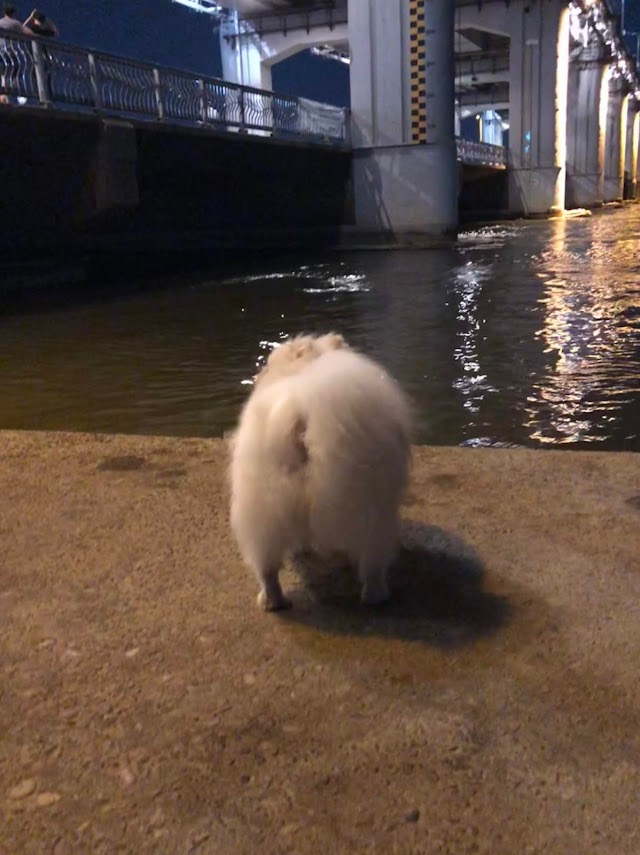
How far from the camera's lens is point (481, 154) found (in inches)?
1405

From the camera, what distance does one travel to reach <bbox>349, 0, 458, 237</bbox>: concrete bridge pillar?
19.8m

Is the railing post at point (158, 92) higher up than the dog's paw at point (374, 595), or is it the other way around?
the railing post at point (158, 92)

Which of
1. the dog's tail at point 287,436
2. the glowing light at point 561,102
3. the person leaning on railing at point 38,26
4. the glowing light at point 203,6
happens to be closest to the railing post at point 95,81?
the person leaning on railing at point 38,26

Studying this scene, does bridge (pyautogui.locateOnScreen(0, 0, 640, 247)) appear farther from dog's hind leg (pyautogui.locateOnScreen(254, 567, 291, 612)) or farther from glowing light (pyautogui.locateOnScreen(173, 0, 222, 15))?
dog's hind leg (pyautogui.locateOnScreen(254, 567, 291, 612))

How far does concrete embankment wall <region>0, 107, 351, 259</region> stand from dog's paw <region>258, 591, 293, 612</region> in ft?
35.7

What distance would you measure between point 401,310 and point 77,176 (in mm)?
7262

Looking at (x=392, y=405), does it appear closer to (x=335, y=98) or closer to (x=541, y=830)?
(x=541, y=830)

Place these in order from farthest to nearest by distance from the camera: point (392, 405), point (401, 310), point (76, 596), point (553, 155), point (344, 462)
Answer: point (553, 155) → point (401, 310) → point (76, 596) → point (392, 405) → point (344, 462)

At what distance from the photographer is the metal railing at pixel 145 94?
11.6 m

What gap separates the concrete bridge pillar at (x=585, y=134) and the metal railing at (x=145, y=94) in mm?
31037

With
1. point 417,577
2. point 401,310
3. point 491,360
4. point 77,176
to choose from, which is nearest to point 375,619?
point 417,577

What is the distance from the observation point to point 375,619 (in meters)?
2.21

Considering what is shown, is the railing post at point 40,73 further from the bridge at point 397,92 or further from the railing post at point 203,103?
the railing post at point 203,103

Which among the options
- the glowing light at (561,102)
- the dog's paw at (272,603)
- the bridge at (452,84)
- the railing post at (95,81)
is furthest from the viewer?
the glowing light at (561,102)
